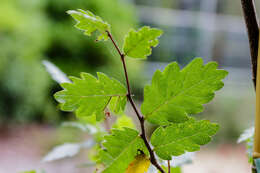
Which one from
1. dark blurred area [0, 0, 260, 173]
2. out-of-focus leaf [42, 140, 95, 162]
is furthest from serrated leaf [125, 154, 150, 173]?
dark blurred area [0, 0, 260, 173]

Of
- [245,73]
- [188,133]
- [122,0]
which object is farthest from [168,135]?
[245,73]

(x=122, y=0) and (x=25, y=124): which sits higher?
(x=122, y=0)

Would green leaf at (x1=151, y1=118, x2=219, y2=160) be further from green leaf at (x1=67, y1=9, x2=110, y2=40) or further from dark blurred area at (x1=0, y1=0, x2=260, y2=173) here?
dark blurred area at (x1=0, y1=0, x2=260, y2=173)

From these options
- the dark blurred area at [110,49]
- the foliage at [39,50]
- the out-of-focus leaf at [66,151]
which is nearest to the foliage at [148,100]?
the out-of-focus leaf at [66,151]

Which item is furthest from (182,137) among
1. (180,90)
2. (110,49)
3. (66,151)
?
(110,49)

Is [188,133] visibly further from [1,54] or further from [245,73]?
[245,73]

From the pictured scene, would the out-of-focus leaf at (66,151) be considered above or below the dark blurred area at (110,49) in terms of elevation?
above

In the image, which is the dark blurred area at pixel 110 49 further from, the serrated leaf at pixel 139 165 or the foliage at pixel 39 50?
the serrated leaf at pixel 139 165
